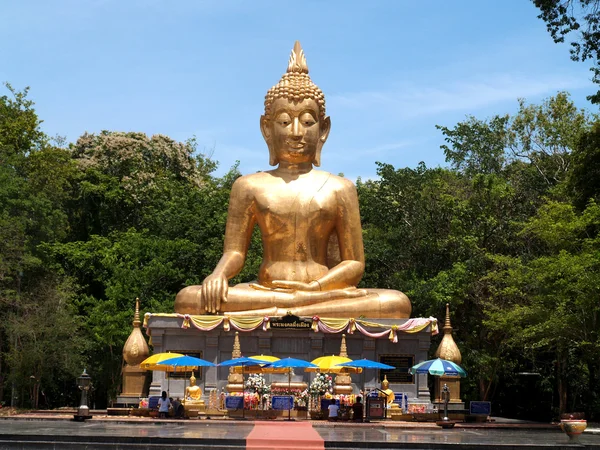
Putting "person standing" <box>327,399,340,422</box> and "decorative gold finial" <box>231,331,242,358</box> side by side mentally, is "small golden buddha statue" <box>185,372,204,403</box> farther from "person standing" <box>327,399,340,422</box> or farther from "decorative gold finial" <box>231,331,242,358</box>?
"person standing" <box>327,399,340,422</box>

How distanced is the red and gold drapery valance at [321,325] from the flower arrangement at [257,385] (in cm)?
123

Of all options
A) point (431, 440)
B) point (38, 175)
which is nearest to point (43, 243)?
point (38, 175)

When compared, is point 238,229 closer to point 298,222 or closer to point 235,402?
point 298,222

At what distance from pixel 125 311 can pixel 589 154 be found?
1581cm

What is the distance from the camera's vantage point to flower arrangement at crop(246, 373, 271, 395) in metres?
23.6

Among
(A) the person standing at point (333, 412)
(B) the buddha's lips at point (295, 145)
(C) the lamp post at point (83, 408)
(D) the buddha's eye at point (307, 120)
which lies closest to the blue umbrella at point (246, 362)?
(A) the person standing at point (333, 412)

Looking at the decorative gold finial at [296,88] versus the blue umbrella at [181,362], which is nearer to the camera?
the blue umbrella at [181,362]

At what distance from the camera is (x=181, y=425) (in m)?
19.7

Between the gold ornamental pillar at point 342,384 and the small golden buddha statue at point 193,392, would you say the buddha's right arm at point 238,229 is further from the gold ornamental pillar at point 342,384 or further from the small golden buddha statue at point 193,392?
the gold ornamental pillar at point 342,384

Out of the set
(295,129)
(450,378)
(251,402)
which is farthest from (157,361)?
(450,378)

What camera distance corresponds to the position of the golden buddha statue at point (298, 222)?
25.6m

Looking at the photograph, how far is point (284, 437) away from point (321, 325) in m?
8.02

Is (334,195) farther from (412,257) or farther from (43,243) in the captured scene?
(43,243)

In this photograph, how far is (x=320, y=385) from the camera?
77.8 ft
